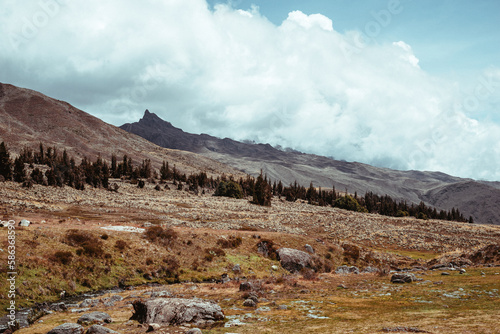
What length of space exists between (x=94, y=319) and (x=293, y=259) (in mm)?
27471

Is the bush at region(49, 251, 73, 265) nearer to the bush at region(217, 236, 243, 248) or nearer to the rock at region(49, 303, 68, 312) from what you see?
the rock at region(49, 303, 68, 312)

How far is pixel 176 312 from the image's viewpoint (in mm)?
15203

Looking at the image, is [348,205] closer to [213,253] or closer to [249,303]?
[213,253]

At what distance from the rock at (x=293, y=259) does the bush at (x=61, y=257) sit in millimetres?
24431

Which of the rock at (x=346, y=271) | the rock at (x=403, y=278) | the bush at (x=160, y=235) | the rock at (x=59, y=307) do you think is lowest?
the rock at (x=59, y=307)

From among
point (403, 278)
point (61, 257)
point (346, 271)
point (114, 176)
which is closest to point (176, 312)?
point (61, 257)

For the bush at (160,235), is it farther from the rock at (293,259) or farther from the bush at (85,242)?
the rock at (293,259)

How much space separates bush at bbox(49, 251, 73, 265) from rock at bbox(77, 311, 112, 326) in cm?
1220

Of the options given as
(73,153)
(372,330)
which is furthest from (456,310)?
(73,153)

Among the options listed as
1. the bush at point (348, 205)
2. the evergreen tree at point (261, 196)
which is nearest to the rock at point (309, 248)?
the evergreen tree at point (261, 196)

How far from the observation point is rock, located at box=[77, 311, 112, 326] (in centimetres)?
1571

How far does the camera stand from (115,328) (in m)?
14.7

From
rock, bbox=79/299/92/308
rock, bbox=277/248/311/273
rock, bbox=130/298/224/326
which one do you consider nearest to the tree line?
rock, bbox=79/299/92/308

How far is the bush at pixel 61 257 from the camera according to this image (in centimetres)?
2562
